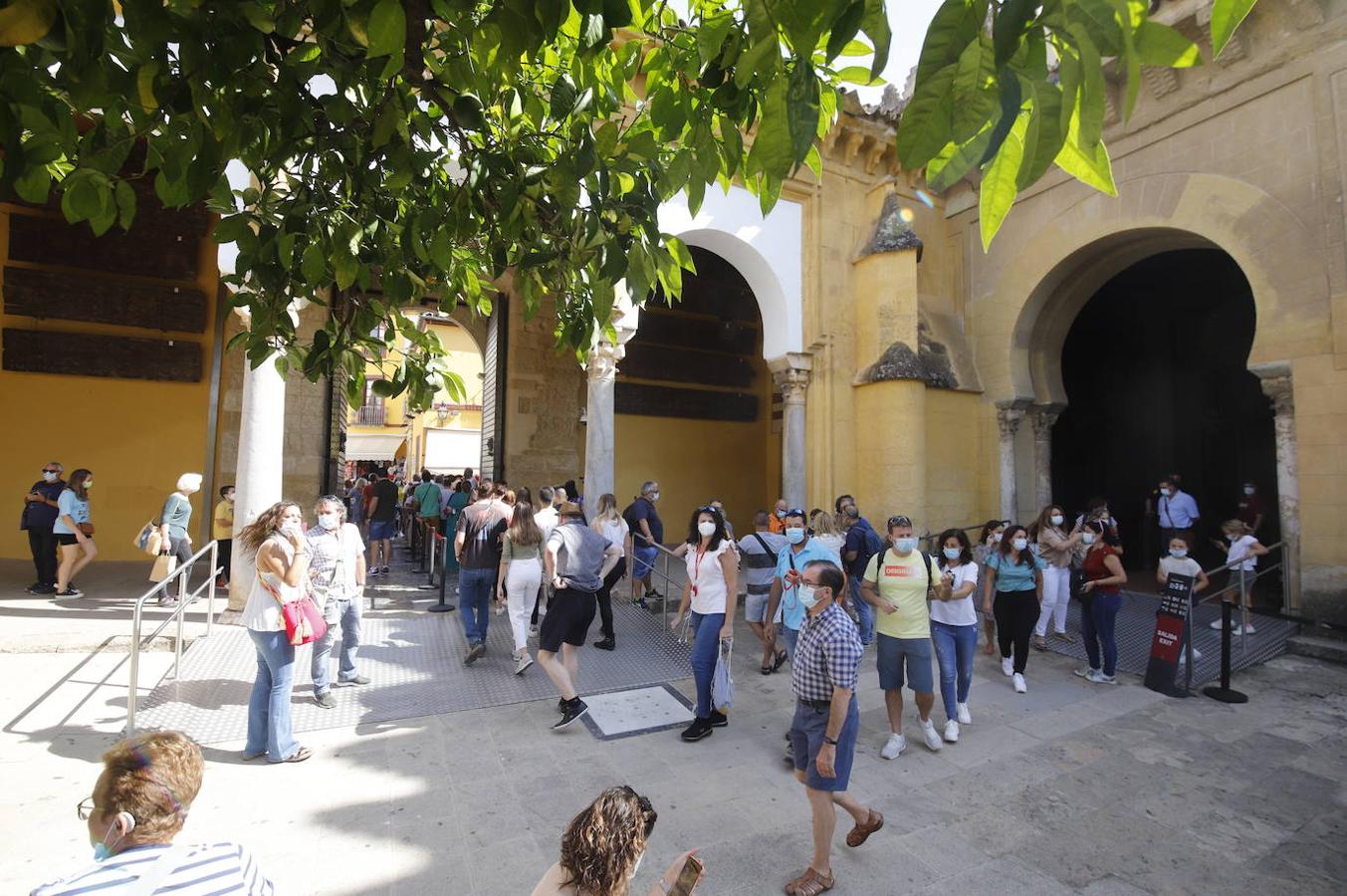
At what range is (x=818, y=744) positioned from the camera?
10.8 ft

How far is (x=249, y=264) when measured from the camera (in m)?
2.18

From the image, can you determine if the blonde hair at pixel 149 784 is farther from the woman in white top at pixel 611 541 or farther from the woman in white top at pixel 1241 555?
the woman in white top at pixel 1241 555

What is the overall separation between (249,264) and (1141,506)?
663 inches

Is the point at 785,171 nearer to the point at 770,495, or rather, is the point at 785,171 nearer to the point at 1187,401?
the point at 770,495

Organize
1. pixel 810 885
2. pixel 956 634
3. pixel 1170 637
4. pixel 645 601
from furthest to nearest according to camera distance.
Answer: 1. pixel 645 601
2. pixel 1170 637
3. pixel 956 634
4. pixel 810 885

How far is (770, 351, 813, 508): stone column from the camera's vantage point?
11016 mm

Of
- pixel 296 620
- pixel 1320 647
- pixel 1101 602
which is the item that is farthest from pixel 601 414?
pixel 1320 647

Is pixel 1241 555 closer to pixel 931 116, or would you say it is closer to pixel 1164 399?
pixel 1164 399

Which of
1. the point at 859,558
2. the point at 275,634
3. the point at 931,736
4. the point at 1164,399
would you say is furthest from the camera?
the point at 1164,399

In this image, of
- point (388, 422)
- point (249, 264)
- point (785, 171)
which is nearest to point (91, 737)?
point (249, 264)

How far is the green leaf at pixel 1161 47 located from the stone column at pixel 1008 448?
11.6 meters

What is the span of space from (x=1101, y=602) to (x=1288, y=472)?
4224 millimetres

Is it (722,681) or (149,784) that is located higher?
(149,784)

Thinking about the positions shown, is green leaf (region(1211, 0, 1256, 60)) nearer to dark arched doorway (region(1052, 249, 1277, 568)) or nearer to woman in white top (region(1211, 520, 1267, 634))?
woman in white top (region(1211, 520, 1267, 634))
